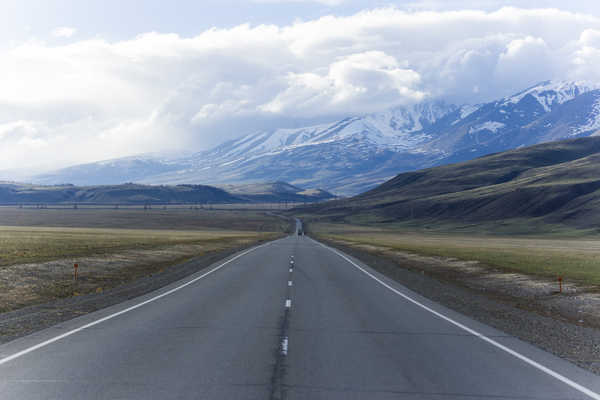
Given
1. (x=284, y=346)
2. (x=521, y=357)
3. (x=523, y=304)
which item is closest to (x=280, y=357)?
(x=284, y=346)

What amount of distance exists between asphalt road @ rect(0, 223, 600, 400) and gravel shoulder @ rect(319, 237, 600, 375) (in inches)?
31.6

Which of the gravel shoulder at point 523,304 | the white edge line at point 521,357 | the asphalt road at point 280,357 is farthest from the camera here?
the gravel shoulder at point 523,304

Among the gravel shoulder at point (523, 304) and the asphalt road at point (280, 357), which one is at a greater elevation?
the asphalt road at point (280, 357)

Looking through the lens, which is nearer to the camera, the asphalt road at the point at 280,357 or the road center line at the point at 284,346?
the asphalt road at the point at 280,357

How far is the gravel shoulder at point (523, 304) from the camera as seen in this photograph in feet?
40.6

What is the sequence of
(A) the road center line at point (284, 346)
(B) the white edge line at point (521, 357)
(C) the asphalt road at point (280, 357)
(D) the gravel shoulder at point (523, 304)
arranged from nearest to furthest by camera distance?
(C) the asphalt road at point (280, 357), (B) the white edge line at point (521, 357), (A) the road center line at point (284, 346), (D) the gravel shoulder at point (523, 304)

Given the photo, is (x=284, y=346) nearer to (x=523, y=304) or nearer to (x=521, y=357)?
(x=521, y=357)

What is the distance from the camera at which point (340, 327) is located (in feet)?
44.6

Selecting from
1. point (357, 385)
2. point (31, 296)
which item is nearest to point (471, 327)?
point (357, 385)

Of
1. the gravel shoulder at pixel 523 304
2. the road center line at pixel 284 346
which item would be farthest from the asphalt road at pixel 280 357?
the gravel shoulder at pixel 523 304

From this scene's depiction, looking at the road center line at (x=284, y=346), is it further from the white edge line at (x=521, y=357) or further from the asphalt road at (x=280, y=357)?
the white edge line at (x=521, y=357)

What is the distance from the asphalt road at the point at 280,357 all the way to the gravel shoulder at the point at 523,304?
0.80 meters

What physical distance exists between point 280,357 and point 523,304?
1230 cm

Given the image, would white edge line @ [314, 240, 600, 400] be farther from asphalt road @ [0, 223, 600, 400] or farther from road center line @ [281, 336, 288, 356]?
road center line @ [281, 336, 288, 356]
